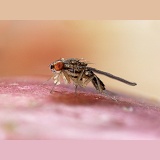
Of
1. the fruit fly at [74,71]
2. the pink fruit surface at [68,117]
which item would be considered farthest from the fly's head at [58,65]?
the pink fruit surface at [68,117]

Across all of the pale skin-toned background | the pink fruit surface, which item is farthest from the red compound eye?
the pale skin-toned background

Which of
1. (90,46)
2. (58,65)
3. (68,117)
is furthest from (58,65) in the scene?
(90,46)

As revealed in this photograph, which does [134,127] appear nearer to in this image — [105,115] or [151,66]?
[105,115]

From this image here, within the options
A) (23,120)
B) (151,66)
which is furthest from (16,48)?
(23,120)

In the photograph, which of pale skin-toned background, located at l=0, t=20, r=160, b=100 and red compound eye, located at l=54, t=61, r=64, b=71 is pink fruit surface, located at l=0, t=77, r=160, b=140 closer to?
red compound eye, located at l=54, t=61, r=64, b=71

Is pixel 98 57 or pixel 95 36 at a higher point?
pixel 95 36
